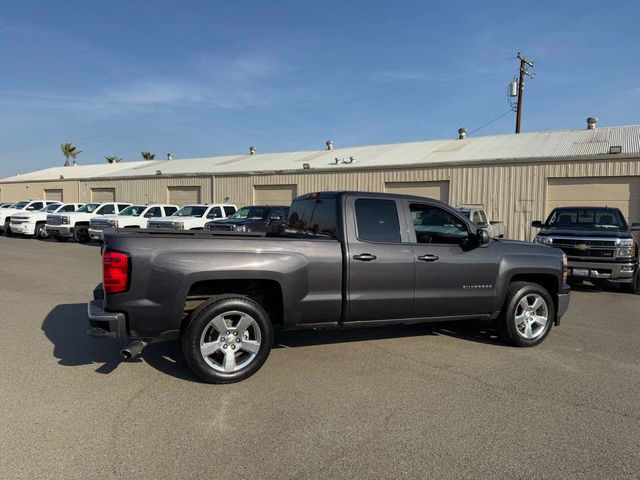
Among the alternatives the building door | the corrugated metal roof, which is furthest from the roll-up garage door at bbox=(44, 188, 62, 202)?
the building door

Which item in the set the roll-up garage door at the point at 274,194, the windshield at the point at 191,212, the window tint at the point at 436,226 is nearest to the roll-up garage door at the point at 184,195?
the roll-up garage door at the point at 274,194

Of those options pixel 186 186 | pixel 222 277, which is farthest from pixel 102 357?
pixel 186 186

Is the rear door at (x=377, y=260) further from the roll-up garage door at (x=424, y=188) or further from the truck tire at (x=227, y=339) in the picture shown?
the roll-up garage door at (x=424, y=188)

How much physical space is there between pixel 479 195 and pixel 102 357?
17923 millimetres

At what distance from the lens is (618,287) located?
1098 cm

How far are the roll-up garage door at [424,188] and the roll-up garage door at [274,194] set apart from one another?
5556 mm

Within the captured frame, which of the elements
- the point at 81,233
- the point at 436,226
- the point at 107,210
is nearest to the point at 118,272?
the point at 436,226

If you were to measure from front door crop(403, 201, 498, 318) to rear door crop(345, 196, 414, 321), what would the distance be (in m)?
0.14

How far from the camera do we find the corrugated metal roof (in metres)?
19.9

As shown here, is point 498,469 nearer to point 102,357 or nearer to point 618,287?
point 102,357

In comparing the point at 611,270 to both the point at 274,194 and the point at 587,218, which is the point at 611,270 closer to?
the point at 587,218

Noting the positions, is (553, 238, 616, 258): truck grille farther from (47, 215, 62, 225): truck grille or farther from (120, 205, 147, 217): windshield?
(47, 215, 62, 225): truck grille

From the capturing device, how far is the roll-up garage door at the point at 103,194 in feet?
110

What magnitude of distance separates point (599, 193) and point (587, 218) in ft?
25.5
